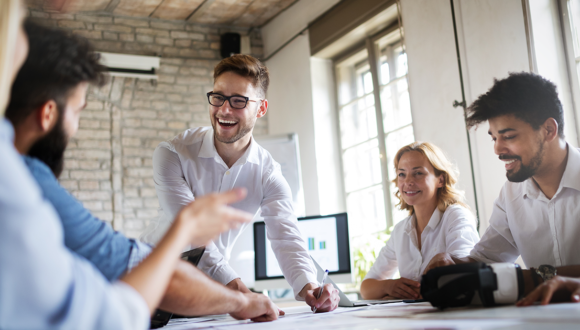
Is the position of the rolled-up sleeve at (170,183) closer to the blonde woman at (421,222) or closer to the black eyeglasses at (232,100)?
the black eyeglasses at (232,100)

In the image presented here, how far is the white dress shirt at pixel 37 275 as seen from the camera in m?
0.49

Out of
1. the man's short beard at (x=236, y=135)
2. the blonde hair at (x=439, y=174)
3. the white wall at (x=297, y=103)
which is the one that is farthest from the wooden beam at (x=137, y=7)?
the blonde hair at (x=439, y=174)

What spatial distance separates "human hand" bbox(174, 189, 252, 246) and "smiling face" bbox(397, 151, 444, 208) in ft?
6.32

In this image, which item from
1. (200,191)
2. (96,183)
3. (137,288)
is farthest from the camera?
(96,183)

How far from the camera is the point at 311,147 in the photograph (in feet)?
16.5

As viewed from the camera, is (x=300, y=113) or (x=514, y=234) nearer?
(x=514, y=234)

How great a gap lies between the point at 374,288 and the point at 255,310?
1.15 meters

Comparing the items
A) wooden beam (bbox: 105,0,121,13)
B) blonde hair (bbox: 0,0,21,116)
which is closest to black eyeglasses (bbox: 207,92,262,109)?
blonde hair (bbox: 0,0,21,116)

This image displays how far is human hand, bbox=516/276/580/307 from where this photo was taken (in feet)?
3.82

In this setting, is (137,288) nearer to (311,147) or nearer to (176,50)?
(311,147)

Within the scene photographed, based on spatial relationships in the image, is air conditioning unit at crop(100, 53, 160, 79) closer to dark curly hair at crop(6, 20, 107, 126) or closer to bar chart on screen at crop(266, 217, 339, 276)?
bar chart on screen at crop(266, 217, 339, 276)

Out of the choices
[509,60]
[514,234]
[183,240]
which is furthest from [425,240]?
[183,240]

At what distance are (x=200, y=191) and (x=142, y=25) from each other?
3.69m

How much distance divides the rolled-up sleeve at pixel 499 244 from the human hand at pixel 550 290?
0.67 metres
